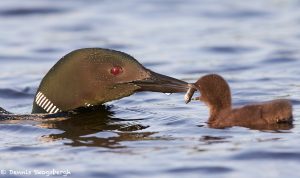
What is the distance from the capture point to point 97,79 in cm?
1014

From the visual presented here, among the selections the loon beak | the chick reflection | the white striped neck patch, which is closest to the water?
the chick reflection

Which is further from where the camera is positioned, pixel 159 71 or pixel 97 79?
pixel 159 71

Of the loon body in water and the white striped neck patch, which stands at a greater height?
the loon body in water

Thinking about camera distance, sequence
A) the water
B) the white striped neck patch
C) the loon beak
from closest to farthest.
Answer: the water
the loon beak
the white striped neck patch

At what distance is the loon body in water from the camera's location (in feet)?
33.2

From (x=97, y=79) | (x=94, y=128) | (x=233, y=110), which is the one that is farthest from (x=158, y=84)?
(x=233, y=110)

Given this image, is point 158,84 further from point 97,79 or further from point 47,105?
point 47,105

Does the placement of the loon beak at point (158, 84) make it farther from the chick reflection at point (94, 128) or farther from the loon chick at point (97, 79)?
the chick reflection at point (94, 128)

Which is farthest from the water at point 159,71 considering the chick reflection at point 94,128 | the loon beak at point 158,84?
the loon beak at point 158,84

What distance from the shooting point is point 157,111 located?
10.6 meters

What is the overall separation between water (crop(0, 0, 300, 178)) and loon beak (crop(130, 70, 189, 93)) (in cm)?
28

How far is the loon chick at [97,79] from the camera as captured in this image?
10.1 meters

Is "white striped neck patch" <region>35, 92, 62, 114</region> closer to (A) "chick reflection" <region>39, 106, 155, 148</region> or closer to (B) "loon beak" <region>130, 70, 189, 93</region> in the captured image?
(A) "chick reflection" <region>39, 106, 155, 148</region>

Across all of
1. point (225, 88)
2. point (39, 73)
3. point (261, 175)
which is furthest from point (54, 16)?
point (261, 175)
